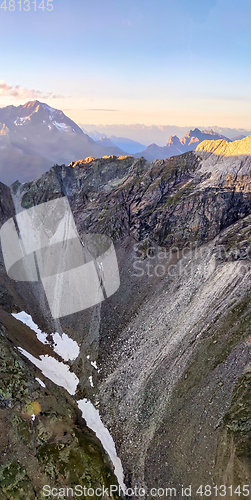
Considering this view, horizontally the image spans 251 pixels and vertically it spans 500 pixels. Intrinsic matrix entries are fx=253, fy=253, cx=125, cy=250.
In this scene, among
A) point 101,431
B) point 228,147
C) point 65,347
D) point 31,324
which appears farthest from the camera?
point 228,147

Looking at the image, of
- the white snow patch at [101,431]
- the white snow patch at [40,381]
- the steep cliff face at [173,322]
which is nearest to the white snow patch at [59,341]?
the steep cliff face at [173,322]

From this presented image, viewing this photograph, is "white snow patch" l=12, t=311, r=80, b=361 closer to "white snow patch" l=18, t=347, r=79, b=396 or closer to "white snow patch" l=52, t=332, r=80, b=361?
"white snow patch" l=52, t=332, r=80, b=361

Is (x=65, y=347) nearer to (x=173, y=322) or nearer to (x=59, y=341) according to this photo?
(x=59, y=341)

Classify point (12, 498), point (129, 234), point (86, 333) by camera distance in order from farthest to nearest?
point (129, 234)
point (86, 333)
point (12, 498)

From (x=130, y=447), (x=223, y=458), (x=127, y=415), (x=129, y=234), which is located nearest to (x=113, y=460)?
(x=130, y=447)

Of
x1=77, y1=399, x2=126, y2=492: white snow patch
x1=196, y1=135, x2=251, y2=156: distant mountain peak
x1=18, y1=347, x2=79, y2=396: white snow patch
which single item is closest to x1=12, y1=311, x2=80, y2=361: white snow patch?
x1=18, y1=347, x2=79, y2=396: white snow patch

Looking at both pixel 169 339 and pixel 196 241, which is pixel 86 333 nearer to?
pixel 169 339

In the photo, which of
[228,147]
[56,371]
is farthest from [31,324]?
[228,147]
